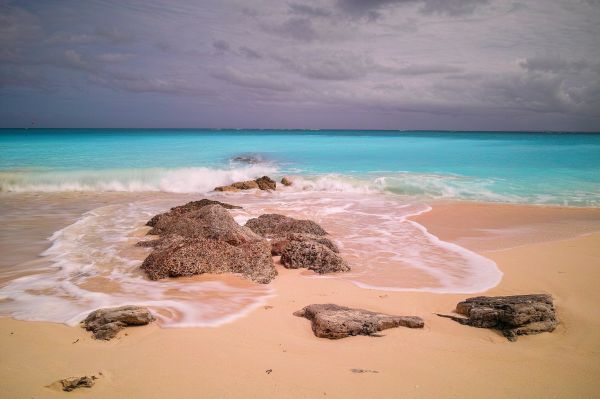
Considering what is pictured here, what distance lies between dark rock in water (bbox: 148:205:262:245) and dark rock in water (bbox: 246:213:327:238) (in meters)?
0.95

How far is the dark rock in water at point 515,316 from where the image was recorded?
411 cm

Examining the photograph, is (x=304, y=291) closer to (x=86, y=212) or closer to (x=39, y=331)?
(x=39, y=331)

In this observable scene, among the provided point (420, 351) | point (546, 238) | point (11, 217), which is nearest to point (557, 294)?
point (420, 351)

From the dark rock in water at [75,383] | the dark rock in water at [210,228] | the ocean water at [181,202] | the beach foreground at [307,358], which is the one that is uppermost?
the dark rock in water at [210,228]

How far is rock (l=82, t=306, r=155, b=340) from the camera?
3.93 metres

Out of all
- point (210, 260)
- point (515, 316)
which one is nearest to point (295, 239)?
point (210, 260)

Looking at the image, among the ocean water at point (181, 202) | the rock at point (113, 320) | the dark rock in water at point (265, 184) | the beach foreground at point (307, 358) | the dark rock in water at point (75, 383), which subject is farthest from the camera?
the dark rock in water at point (265, 184)

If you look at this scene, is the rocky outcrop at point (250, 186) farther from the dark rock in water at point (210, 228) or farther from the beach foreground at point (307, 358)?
the beach foreground at point (307, 358)

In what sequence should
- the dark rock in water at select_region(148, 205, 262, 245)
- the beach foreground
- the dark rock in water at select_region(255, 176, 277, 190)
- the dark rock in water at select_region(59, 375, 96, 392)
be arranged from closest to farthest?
1. the dark rock in water at select_region(59, 375, 96, 392)
2. the beach foreground
3. the dark rock in water at select_region(148, 205, 262, 245)
4. the dark rock in water at select_region(255, 176, 277, 190)

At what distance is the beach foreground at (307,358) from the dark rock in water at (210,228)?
2056 mm

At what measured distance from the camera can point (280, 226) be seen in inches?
343

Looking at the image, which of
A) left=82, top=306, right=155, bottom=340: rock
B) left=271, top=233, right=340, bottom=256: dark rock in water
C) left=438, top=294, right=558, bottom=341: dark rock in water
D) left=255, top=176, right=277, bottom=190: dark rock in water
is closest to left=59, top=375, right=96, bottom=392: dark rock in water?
left=82, top=306, right=155, bottom=340: rock

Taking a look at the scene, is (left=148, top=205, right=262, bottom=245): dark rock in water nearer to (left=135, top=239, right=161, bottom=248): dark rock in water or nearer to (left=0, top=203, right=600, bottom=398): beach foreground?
(left=135, top=239, right=161, bottom=248): dark rock in water

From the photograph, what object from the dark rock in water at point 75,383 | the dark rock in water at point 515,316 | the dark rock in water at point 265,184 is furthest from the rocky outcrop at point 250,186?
the dark rock in water at point 75,383
